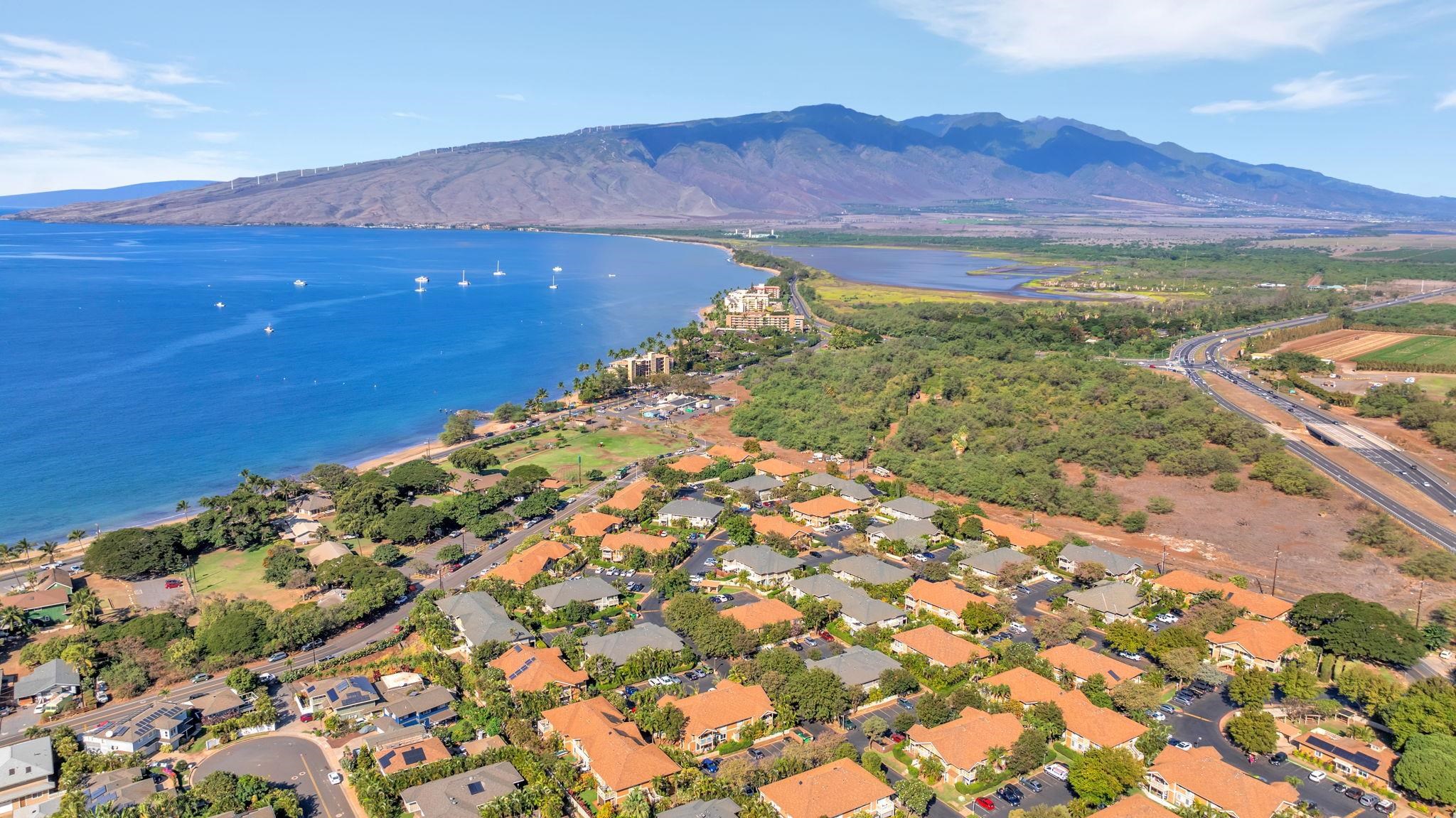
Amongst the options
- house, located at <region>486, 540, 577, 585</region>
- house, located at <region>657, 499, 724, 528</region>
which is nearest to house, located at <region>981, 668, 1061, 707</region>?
house, located at <region>657, 499, 724, 528</region>

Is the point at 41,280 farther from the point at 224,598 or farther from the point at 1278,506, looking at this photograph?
the point at 1278,506

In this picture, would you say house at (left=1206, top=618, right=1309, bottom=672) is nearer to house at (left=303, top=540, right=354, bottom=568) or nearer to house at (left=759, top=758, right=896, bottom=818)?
house at (left=759, top=758, right=896, bottom=818)

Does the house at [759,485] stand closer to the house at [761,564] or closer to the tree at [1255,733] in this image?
the house at [761,564]

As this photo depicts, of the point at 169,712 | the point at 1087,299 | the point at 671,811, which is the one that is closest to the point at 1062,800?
the point at 671,811

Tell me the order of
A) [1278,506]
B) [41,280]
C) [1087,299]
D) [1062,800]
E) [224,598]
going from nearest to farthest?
[1062,800], [224,598], [1278,506], [1087,299], [41,280]

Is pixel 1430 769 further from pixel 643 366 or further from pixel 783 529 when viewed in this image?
pixel 643 366

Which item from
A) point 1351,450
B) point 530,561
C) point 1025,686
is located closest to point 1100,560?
point 1025,686

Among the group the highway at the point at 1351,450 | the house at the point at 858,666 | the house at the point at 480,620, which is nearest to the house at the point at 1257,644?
the house at the point at 858,666

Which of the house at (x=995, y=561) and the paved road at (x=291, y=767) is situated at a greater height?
the house at (x=995, y=561)
